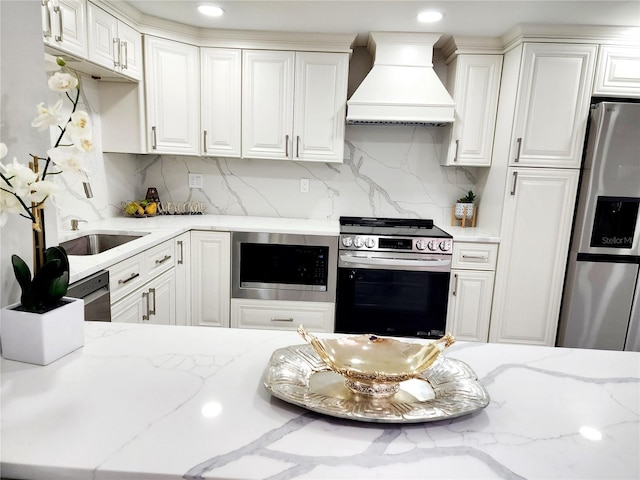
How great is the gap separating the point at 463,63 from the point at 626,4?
95cm

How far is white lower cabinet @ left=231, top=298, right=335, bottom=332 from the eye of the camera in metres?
2.94

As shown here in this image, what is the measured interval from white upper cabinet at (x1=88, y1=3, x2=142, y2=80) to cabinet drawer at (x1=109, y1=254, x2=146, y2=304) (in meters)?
1.16

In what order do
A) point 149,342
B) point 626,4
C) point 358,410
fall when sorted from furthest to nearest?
point 626,4, point 149,342, point 358,410

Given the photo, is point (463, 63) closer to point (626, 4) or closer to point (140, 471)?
point (626, 4)

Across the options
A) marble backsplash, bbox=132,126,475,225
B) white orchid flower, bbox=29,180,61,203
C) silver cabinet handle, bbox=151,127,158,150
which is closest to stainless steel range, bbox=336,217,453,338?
marble backsplash, bbox=132,126,475,225

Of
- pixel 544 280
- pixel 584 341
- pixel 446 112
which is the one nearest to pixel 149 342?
pixel 446 112

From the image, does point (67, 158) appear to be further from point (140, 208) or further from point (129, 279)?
point (140, 208)

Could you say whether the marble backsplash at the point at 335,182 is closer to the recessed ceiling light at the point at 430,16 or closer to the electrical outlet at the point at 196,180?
the electrical outlet at the point at 196,180

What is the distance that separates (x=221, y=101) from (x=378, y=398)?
2757 millimetres

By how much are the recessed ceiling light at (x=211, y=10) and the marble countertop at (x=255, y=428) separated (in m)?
2.31

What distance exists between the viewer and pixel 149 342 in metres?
1.02

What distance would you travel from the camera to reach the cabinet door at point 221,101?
2.99 meters

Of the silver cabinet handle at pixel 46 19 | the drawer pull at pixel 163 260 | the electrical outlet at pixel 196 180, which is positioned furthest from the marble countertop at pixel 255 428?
the electrical outlet at pixel 196 180

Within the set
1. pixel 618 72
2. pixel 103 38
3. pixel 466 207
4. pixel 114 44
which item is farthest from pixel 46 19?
pixel 618 72
